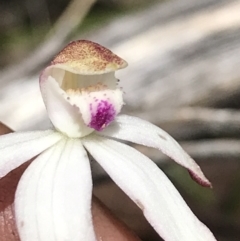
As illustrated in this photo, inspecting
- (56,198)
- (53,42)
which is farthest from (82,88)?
(53,42)

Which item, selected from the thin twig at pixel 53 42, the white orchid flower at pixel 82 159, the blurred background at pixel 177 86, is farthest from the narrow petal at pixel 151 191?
the thin twig at pixel 53 42

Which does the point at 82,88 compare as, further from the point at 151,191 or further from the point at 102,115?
the point at 151,191

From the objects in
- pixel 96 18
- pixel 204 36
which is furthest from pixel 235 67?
pixel 96 18

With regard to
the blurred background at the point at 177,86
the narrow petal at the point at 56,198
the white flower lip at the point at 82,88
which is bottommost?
the blurred background at the point at 177,86

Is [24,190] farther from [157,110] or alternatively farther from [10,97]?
[157,110]

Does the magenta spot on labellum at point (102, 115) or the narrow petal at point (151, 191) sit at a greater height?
the magenta spot on labellum at point (102, 115)

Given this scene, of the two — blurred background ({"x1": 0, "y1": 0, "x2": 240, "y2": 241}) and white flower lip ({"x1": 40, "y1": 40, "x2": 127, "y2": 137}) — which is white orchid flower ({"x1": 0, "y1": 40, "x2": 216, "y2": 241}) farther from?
blurred background ({"x1": 0, "y1": 0, "x2": 240, "y2": 241})

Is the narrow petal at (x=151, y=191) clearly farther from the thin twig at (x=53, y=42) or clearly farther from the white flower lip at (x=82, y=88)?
the thin twig at (x=53, y=42)
